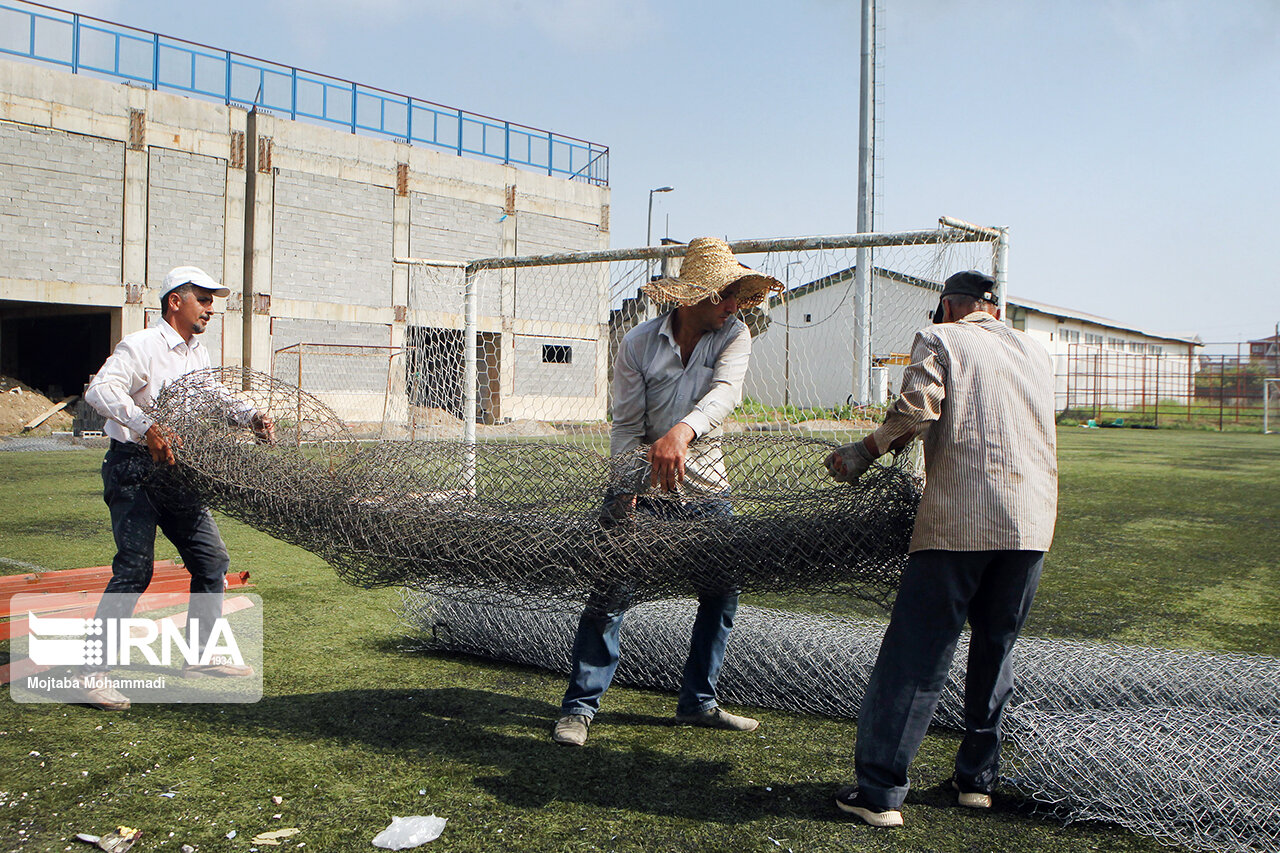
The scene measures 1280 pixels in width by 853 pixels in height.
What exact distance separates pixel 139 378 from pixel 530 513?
1.72m

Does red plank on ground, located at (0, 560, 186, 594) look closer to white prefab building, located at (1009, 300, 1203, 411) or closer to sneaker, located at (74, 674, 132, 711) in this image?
sneaker, located at (74, 674, 132, 711)

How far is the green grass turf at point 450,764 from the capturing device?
102 inches

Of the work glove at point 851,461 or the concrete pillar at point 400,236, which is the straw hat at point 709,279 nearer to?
the work glove at point 851,461

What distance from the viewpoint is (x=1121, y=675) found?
3424 millimetres

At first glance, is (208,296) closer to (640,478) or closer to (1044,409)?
(640,478)

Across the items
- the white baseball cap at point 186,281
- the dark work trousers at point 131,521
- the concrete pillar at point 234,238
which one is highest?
the concrete pillar at point 234,238

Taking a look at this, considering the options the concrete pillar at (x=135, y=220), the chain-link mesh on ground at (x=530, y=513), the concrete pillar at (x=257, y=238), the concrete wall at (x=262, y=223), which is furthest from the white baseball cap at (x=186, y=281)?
the concrete pillar at (x=257, y=238)

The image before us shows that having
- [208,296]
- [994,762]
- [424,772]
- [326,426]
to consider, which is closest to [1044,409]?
[994,762]

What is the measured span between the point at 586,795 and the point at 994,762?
49.2 inches

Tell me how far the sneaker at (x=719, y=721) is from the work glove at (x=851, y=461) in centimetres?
118

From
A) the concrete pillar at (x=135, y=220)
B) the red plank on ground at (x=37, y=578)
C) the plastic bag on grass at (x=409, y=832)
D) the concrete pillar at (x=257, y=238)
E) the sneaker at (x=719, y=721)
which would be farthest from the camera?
the concrete pillar at (x=257, y=238)

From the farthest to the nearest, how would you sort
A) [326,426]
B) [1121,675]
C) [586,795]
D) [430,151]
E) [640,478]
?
[430,151] < [326,426] < [1121,675] < [640,478] < [586,795]

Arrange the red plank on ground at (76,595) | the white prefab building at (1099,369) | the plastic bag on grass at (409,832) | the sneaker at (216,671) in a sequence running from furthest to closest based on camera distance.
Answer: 1. the white prefab building at (1099,369)
2. the red plank on ground at (76,595)
3. the sneaker at (216,671)
4. the plastic bag on grass at (409,832)

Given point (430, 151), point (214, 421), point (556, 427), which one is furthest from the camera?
point (430, 151)
